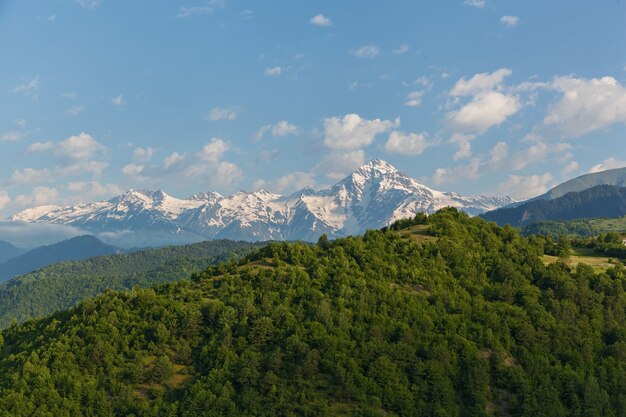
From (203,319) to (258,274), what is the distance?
2015 cm

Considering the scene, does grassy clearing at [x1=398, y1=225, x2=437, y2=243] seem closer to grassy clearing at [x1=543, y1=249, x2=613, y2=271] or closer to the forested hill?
the forested hill

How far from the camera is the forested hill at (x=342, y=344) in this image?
102 m

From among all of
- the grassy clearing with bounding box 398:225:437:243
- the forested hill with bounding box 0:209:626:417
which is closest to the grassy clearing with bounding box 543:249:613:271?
the forested hill with bounding box 0:209:626:417

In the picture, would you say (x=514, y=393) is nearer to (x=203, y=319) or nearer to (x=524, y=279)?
(x=524, y=279)

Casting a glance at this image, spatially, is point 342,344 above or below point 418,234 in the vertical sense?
below

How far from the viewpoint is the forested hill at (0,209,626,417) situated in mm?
102438

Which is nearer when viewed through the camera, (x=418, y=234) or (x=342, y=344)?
(x=342, y=344)

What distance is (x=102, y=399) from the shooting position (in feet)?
330

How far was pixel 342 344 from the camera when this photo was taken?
111875 mm

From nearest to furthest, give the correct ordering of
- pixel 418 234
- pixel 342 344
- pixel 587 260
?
Result: 1. pixel 342 344
2. pixel 418 234
3. pixel 587 260

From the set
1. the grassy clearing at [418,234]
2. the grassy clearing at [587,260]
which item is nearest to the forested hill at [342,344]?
the grassy clearing at [418,234]

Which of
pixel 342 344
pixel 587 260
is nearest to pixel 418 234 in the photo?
pixel 587 260

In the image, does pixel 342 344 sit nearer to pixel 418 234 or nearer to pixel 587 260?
pixel 418 234

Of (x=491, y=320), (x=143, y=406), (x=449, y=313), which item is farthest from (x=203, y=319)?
(x=491, y=320)
